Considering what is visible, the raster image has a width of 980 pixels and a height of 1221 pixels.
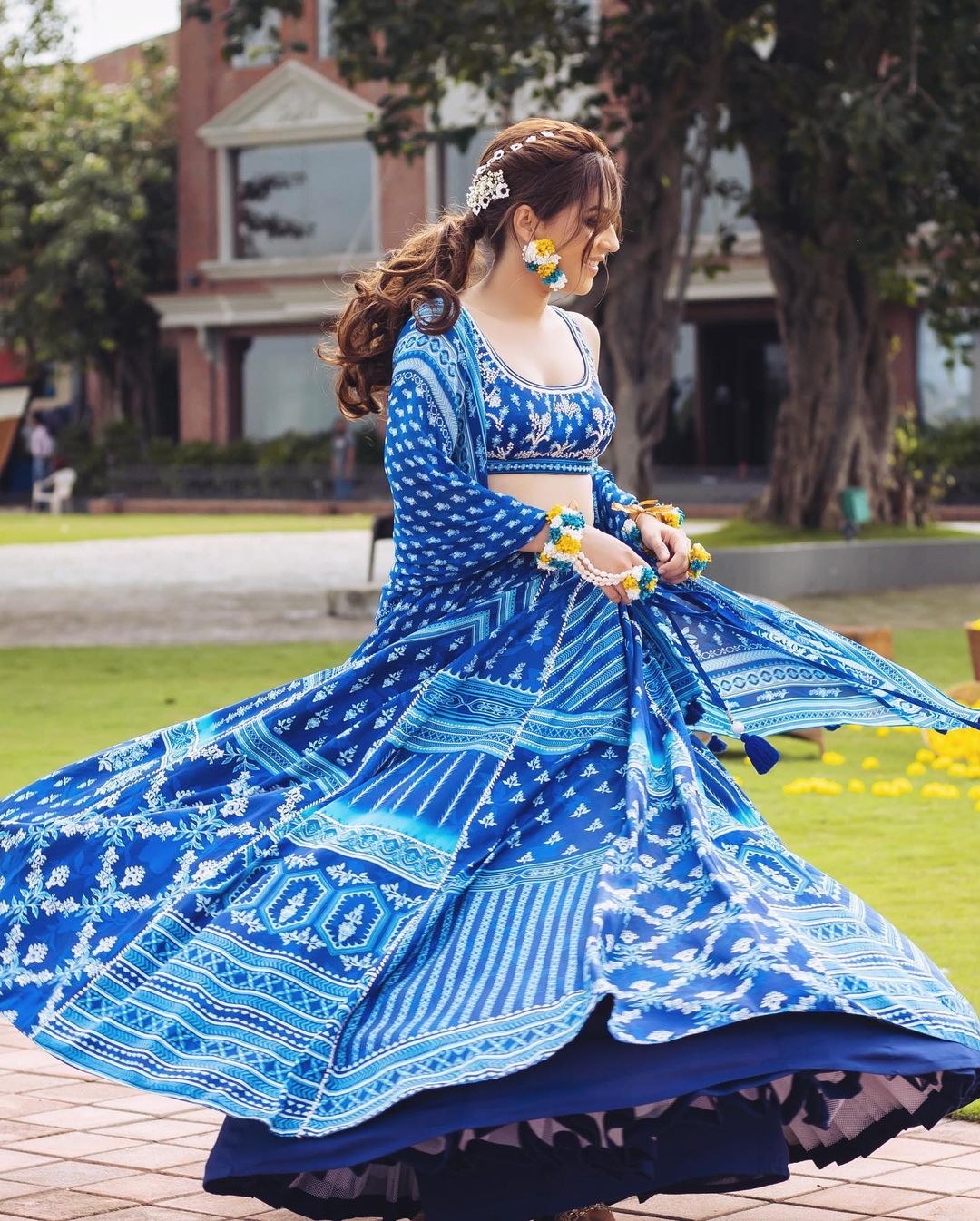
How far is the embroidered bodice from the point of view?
3688 mm

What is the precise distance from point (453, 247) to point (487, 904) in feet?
4.28

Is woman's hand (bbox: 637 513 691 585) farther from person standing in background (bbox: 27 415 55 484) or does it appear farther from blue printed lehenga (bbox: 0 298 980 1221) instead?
person standing in background (bbox: 27 415 55 484)

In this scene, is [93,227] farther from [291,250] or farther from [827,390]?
[827,390]

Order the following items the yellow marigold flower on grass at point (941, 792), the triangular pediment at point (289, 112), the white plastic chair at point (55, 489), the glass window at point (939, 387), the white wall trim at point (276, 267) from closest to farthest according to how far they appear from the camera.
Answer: the yellow marigold flower on grass at point (941, 792) < the glass window at point (939, 387) < the white plastic chair at point (55, 489) < the triangular pediment at point (289, 112) < the white wall trim at point (276, 267)

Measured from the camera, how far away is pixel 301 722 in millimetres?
3678

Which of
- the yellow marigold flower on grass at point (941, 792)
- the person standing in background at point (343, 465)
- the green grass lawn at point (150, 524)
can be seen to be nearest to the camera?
the yellow marigold flower on grass at point (941, 792)

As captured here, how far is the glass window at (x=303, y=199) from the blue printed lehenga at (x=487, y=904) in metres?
36.0

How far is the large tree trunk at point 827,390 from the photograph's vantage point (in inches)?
787

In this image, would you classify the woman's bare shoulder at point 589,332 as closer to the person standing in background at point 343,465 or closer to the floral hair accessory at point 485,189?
the floral hair accessory at point 485,189

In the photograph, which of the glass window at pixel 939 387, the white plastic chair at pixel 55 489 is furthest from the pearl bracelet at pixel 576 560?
the white plastic chair at pixel 55 489

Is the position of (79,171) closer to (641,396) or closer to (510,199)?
(641,396)

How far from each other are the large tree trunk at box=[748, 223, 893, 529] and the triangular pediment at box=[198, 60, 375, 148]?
1941 centimetres

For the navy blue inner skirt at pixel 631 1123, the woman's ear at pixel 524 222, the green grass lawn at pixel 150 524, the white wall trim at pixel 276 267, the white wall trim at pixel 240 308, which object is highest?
the white wall trim at pixel 276 267

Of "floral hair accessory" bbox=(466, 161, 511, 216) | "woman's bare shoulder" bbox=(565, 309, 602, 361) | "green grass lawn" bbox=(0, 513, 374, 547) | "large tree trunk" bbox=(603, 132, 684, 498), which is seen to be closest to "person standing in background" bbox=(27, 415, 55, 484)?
"green grass lawn" bbox=(0, 513, 374, 547)
